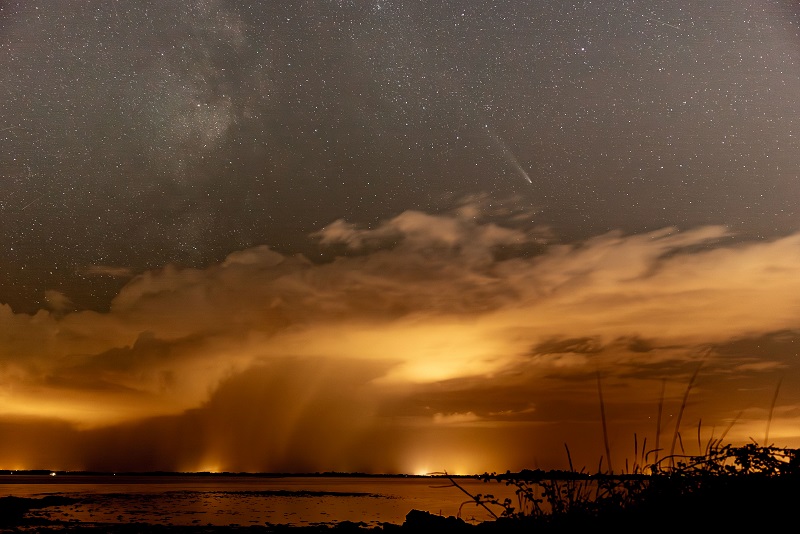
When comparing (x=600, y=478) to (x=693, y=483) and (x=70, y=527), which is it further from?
(x=70, y=527)

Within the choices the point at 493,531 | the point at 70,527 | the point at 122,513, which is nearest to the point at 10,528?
the point at 70,527

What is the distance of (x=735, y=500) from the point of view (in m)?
6.66

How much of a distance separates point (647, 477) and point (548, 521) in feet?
3.85

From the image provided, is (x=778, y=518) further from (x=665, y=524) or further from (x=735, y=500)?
(x=665, y=524)

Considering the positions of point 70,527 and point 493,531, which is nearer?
point 493,531

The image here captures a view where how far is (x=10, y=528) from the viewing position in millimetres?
27141

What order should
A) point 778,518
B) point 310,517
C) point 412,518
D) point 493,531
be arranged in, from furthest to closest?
point 310,517 < point 412,518 < point 493,531 < point 778,518

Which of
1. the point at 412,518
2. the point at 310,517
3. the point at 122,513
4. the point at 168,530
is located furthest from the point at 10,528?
the point at 412,518

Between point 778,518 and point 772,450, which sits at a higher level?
point 772,450

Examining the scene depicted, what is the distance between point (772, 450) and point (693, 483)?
3.00ft

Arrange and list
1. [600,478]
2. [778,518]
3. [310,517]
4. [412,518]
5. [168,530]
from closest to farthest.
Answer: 1. [778,518]
2. [600,478]
3. [412,518]
4. [168,530]
5. [310,517]

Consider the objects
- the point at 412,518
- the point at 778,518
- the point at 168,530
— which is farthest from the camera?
the point at 168,530

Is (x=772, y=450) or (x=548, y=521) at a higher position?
(x=772, y=450)

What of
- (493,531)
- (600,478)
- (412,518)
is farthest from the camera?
(412,518)
